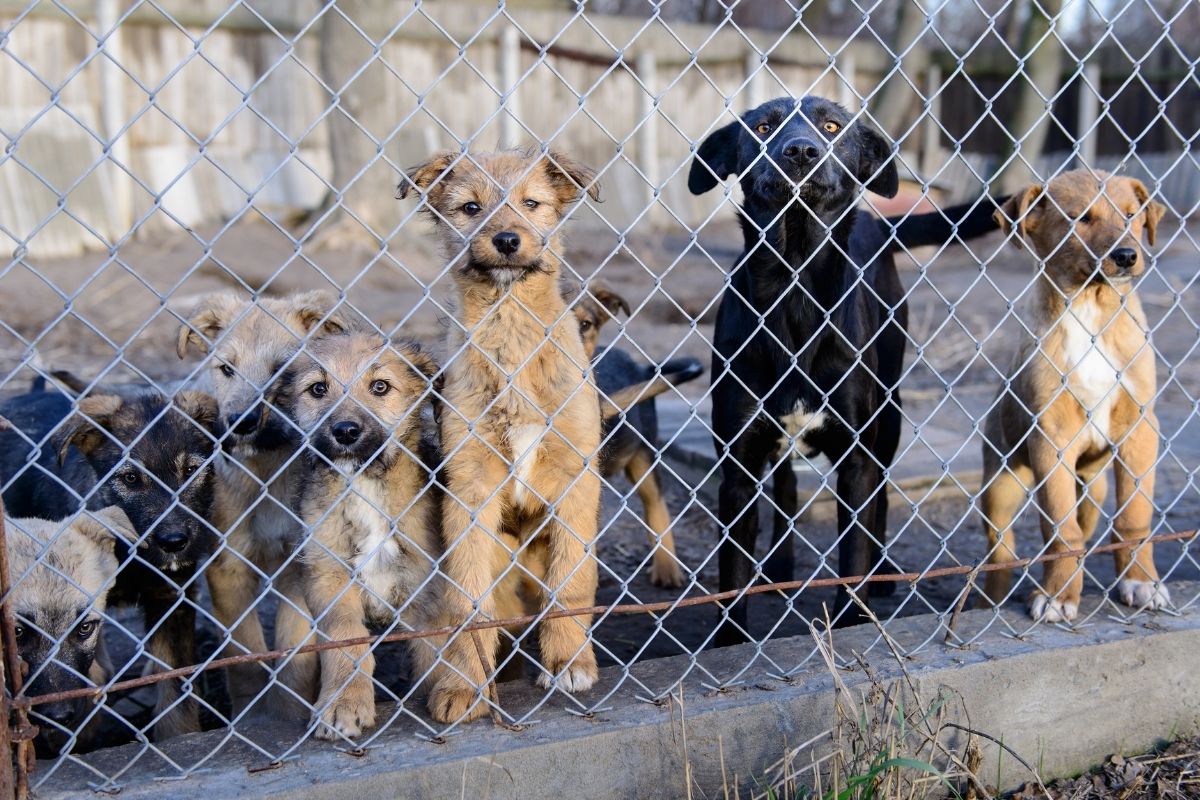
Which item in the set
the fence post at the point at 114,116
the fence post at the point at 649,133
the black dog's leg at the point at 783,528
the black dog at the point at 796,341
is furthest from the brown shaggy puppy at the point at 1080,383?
the fence post at the point at 649,133

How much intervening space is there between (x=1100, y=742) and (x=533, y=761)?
1.77m

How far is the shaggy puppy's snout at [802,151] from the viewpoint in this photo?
3.64m

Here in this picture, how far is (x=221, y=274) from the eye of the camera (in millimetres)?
11492

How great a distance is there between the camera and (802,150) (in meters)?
3.65

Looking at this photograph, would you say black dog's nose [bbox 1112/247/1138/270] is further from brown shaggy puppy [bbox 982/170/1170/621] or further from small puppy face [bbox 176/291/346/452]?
small puppy face [bbox 176/291/346/452]

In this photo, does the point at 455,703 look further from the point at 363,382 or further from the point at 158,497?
the point at 158,497

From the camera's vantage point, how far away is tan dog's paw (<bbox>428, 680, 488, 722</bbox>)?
2.96 metres

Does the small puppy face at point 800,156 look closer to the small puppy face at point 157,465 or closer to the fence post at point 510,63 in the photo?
the small puppy face at point 157,465

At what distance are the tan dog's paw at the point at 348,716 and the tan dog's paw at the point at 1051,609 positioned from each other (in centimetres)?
213

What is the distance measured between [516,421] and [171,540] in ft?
4.00

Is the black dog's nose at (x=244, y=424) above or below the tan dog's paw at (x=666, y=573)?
above

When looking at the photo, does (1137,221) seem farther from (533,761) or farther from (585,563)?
(533,761)

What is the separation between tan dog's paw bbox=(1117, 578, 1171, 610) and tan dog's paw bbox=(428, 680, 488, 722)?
2.21 metres

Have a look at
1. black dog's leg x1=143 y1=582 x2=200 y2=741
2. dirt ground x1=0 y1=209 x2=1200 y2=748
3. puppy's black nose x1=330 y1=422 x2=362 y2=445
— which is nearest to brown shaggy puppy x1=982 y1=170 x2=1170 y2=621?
dirt ground x1=0 y1=209 x2=1200 y2=748
